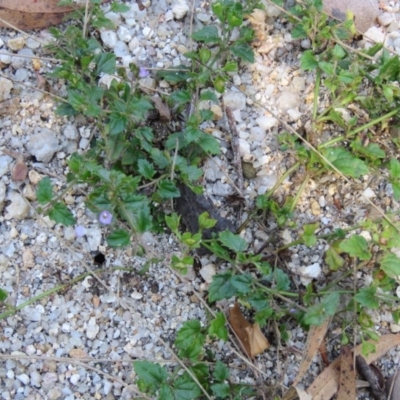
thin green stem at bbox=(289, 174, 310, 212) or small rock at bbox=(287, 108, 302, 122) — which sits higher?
small rock at bbox=(287, 108, 302, 122)

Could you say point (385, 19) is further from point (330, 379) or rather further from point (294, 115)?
point (330, 379)

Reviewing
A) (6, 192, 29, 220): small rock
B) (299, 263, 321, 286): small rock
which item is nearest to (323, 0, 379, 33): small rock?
(299, 263, 321, 286): small rock

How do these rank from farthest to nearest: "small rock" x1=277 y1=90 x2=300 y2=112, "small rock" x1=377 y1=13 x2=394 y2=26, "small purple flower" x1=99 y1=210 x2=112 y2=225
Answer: "small rock" x1=377 y1=13 x2=394 y2=26, "small rock" x1=277 y1=90 x2=300 y2=112, "small purple flower" x1=99 y1=210 x2=112 y2=225

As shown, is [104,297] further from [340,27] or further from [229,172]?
[340,27]

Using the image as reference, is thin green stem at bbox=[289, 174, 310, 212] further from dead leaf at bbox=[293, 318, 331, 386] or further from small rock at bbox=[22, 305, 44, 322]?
small rock at bbox=[22, 305, 44, 322]

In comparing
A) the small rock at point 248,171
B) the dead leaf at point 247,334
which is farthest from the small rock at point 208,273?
the small rock at point 248,171

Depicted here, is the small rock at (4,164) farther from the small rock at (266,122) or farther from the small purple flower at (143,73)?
the small rock at (266,122)

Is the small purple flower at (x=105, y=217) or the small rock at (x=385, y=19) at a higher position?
the small rock at (x=385, y=19)
